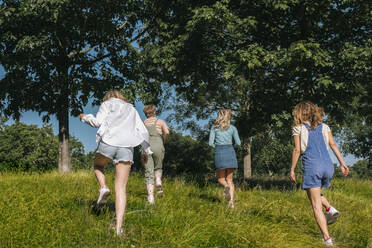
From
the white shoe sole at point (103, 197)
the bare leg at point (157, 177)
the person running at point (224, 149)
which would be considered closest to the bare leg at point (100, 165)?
the white shoe sole at point (103, 197)

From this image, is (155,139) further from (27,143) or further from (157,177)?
(27,143)

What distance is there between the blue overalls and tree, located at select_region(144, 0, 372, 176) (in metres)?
4.98

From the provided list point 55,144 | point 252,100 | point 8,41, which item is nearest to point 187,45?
point 252,100

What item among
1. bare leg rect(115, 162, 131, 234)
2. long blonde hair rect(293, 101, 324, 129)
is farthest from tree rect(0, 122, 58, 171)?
long blonde hair rect(293, 101, 324, 129)

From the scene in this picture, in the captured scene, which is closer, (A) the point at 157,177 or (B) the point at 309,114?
(B) the point at 309,114

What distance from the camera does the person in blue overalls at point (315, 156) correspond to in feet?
16.4

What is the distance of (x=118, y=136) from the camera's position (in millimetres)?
4805

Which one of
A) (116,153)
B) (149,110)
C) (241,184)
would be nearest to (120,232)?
(116,153)

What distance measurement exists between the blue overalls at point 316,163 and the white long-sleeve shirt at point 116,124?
2.55 meters

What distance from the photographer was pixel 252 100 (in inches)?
515

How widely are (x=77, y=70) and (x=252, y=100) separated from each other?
7793mm

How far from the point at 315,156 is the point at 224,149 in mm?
2456

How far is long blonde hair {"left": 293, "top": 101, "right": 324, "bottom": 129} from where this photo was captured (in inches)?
204

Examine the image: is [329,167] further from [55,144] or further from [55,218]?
[55,144]
